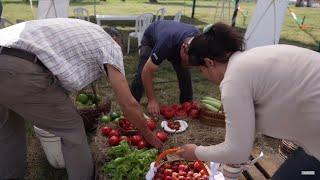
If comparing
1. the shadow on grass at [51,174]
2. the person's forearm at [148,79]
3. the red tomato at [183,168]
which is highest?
the person's forearm at [148,79]

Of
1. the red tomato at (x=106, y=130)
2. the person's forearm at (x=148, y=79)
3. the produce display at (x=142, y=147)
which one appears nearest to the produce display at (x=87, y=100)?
the produce display at (x=142, y=147)

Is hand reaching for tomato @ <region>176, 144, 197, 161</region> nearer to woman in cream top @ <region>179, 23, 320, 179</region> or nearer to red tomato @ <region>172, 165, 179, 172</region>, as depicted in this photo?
woman in cream top @ <region>179, 23, 320, 179</region>

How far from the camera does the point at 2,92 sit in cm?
287

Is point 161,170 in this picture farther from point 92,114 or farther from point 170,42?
point 92,114

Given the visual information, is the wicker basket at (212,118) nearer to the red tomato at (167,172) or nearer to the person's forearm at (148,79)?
the person's forearm at (148,79)

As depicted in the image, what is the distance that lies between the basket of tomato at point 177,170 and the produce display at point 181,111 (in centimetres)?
128

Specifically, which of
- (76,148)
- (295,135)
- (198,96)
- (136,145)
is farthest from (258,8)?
(295,135)

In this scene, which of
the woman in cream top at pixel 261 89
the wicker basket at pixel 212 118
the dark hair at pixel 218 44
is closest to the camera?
the woman in cream top at pixel 261 89

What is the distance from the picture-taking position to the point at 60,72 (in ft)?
9.39

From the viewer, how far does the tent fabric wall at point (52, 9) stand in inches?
327

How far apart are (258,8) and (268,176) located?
582 cm

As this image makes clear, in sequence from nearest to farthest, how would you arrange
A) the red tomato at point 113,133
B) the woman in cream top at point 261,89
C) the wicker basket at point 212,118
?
the woman in cream top at point 261,89 → the red tomato at point 113,133 → the wicker basket at point 212,118

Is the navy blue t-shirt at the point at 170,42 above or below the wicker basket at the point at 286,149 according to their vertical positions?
above

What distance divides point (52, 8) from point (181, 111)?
5.00m
